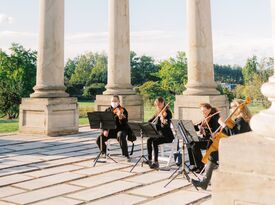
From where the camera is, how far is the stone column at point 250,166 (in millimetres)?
9031

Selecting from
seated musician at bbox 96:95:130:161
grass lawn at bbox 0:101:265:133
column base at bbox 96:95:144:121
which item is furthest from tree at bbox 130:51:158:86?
seated musician at bbox 96:95:130:161

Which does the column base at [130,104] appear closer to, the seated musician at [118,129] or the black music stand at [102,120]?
the seated musician at [118,129]

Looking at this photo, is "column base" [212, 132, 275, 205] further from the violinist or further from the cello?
the violinist

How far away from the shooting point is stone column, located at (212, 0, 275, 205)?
9.03m

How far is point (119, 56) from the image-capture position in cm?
4281

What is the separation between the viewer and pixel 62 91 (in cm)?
3912

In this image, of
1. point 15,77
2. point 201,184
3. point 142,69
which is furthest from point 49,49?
point 142,69

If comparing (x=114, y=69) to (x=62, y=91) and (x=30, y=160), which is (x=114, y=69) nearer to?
(x=62, y=91)

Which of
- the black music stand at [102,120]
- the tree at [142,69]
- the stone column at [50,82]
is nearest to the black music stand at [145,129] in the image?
the black music stand at [102,120]

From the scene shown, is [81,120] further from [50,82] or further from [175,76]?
[175,76]

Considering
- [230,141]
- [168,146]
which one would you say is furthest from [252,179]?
[168,146]

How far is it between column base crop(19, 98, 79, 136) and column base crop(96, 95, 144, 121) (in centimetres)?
457

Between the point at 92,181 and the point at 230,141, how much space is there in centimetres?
1032

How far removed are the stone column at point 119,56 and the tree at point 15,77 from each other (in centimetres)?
4978
